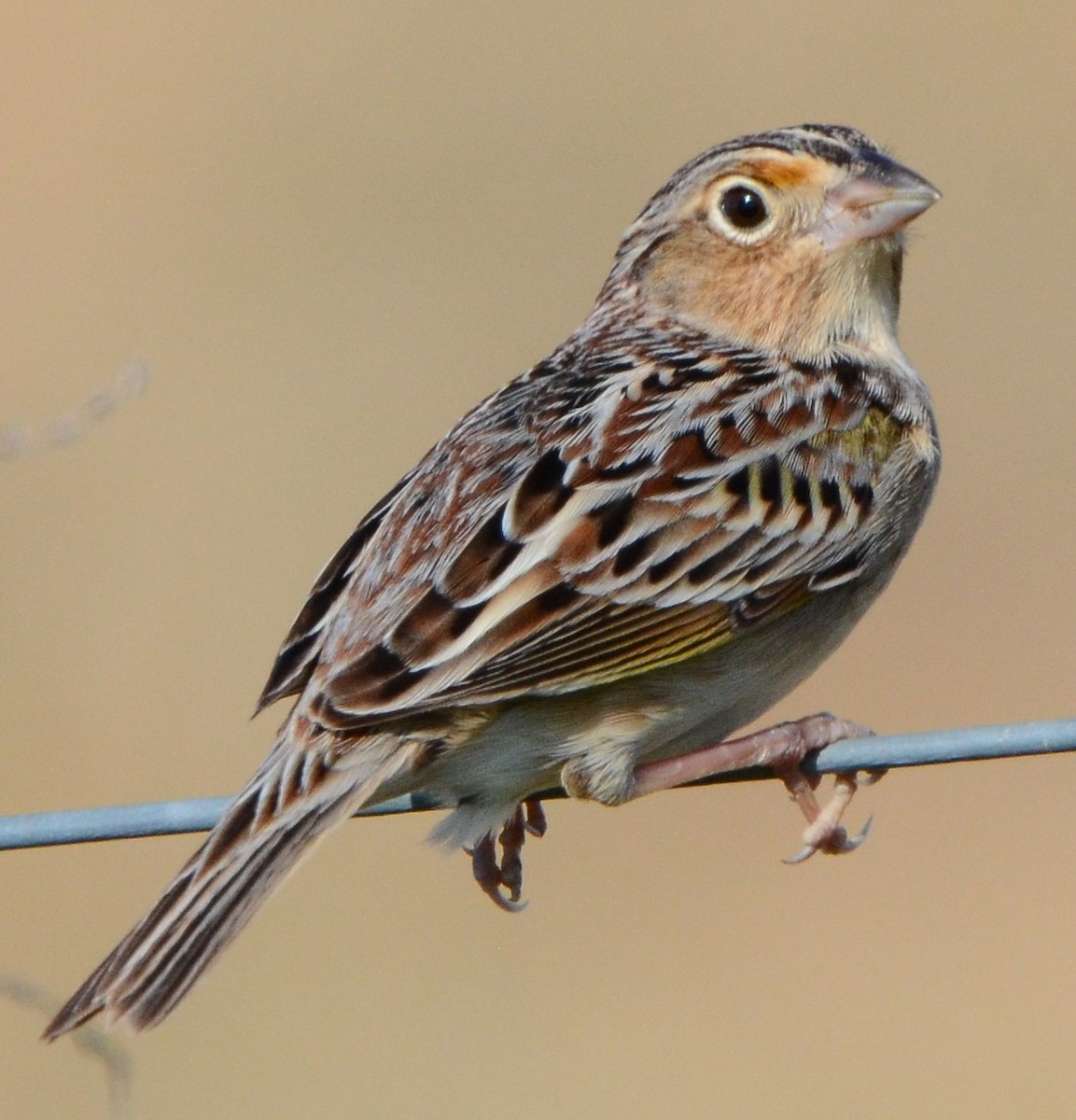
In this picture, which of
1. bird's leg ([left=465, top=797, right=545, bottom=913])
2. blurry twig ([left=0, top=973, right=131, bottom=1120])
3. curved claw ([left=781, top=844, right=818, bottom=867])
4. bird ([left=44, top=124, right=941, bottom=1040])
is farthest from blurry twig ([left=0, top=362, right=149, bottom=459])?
curved claw ([left=781, top=844, right=818, bottom=867])

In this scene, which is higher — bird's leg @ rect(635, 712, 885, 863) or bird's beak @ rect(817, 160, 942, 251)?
bird's beak @ rect(817, 160, 942, 251)

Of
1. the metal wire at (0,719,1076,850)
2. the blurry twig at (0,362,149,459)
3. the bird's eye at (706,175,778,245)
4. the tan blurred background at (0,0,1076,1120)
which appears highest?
the bird's eye at (706,175,778,245)

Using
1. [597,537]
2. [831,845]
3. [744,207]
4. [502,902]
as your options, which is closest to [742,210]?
[744,207]

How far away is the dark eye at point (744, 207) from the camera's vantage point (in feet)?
18.7

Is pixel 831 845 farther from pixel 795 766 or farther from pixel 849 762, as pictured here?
pixel 849 762

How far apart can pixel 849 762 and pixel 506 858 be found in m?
1.91

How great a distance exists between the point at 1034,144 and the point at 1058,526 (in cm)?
315

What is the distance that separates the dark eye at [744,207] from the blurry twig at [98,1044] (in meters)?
2.57

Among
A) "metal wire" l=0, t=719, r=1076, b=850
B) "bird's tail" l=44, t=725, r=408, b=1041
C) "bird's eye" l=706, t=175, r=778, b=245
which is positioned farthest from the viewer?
"bird's eye" l=706, t=175, r=778, b=245

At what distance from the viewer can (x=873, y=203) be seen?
5473 mm

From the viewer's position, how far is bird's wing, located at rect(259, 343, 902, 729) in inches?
180

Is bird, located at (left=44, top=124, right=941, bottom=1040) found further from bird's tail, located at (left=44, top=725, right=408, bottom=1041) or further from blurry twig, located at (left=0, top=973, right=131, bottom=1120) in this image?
blurry twig, located at (left=0, top=973, right=131, bottom=1120)

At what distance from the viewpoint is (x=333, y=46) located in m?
13.8

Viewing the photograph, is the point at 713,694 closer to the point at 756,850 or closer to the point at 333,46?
the point at 756,850
